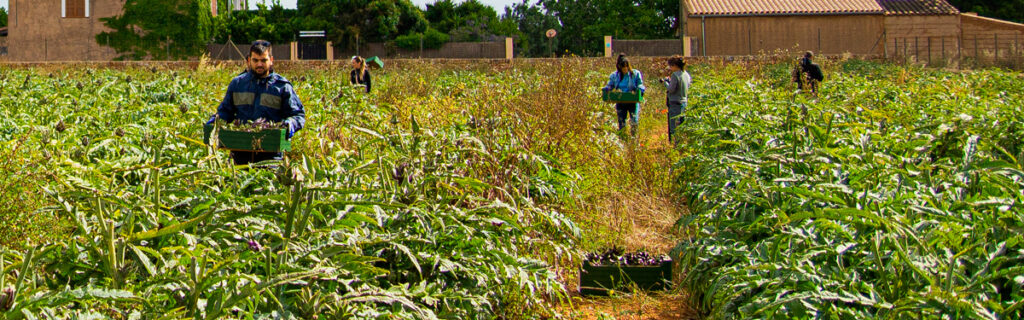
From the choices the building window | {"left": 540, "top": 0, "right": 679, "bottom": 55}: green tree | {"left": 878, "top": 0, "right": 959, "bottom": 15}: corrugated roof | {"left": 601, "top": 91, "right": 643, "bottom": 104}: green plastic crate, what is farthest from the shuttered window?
{"left": 601, "top": 91, "right": 643, "bottom": 104}: green plastic crate

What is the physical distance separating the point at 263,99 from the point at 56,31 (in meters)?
Result: 36.8

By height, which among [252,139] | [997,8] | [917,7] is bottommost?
[252,139]

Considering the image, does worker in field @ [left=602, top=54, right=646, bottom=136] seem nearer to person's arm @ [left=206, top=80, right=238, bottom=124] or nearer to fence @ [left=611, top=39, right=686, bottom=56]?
person's arm @ [left=206, top=80, right=238, bottom=124]

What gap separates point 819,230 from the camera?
325cm

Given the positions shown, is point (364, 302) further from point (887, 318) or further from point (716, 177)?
point (716, 177)

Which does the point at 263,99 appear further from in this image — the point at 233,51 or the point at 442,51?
the point at 442,51

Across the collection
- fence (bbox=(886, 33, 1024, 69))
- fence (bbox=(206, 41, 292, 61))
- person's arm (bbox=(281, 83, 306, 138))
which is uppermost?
fence (bbox=(206, 41, 292, 61))

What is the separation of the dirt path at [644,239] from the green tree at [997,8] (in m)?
39.4

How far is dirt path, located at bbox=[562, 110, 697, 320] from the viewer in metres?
4.58

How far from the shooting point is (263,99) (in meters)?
5.92

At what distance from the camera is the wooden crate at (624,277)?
195 inches

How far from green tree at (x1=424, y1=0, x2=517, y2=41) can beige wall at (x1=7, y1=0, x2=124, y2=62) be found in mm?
15511

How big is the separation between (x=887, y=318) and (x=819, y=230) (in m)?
0.63

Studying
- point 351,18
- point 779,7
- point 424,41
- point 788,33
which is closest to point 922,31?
point 788,33
